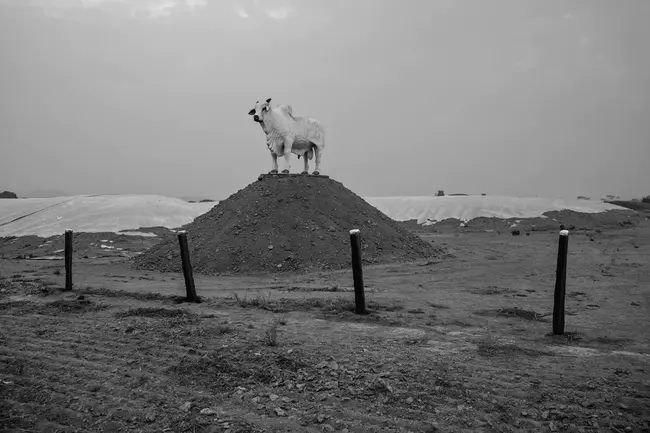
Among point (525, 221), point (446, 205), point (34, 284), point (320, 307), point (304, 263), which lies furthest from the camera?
point (446, 205)

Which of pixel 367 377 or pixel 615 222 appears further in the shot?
pixel 615 222

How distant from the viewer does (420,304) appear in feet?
23.9

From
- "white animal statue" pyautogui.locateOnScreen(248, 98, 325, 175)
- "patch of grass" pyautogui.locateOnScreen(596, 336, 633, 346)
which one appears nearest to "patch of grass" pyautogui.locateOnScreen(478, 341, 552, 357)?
"patch of grass" pyautogui.locateOnScreen(596, 336, 633, 346)

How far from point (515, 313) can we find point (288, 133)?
32.7 feet

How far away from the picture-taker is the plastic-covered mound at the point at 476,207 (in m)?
27.5

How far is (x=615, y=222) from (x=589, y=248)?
46.0 feet

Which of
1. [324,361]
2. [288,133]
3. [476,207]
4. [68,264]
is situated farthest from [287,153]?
[476,207]

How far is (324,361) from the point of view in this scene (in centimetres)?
453

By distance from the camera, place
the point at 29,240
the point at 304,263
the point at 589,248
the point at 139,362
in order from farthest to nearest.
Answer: the point at 29,240, the point at 589,248, the point at 304,263, the point at 139,362

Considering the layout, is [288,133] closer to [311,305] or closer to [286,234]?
[286,234]

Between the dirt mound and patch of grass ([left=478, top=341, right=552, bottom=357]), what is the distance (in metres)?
6.95

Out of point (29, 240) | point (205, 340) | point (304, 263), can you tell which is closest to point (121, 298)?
point (205, 340)

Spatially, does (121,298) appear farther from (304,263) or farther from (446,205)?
(446,205)

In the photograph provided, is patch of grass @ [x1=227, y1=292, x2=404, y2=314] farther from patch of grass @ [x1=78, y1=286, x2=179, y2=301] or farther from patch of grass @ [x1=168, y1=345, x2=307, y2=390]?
patch of grass @ [x1=168, y1=345, x2=307, y2=390]
